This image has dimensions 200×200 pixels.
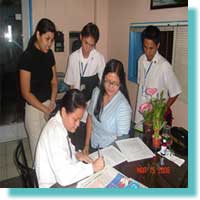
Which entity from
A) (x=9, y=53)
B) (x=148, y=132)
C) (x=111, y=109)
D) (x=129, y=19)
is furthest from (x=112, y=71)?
(x=9, y=53)

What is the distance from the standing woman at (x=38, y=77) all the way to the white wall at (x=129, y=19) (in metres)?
1.30

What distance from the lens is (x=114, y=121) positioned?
5.38 feet

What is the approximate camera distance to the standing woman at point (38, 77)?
1775mm

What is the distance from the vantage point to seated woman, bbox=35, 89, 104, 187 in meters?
1.16

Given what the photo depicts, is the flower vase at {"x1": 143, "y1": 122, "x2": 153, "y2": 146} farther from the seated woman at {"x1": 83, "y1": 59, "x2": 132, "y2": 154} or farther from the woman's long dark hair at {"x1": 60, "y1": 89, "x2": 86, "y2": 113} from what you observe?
the woman's long dark hair at {"x1": 60, "y1": 89, "x2": 86, "y2": 113}

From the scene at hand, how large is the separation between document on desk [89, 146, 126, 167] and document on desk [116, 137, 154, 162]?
0.03m

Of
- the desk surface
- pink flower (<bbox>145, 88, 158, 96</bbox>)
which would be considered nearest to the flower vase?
the desk surface

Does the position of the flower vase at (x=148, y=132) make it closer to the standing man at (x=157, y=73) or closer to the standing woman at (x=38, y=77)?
the standing man at (x=157, y=73)

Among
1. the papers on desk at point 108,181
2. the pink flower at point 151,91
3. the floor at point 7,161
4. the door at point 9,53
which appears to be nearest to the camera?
the papers on desk at point 108,181

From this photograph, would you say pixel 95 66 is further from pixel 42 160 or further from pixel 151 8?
pixel 42 160

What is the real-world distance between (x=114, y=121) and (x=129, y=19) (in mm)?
1923

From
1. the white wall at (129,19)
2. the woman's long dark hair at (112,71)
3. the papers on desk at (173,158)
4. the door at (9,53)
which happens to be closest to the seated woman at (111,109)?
the woman's long dark hair at (112,71)

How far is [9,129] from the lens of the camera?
3.27 metres

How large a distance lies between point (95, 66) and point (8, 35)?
1373 mm
